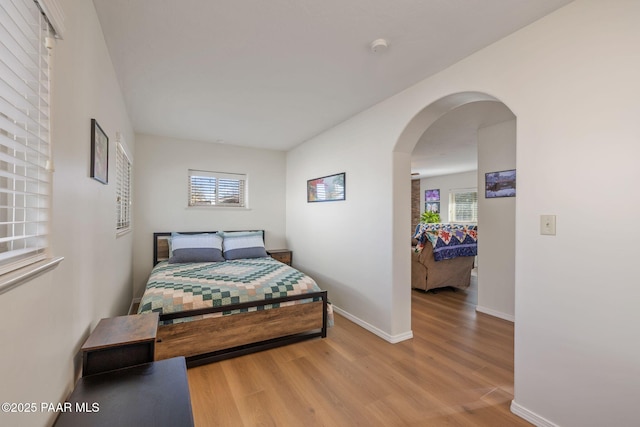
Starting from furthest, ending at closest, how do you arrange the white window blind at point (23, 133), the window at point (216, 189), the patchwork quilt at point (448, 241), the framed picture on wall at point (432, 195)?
the framed picture on wall at point (432, 195), the window at point (216, 189), the patchwork quilt at point (448, 241), the white window blind at point (23, 133)

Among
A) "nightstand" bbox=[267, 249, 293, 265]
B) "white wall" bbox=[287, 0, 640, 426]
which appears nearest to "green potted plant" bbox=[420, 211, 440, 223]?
"nightstand" bbox=[267, 249, 293, 265]

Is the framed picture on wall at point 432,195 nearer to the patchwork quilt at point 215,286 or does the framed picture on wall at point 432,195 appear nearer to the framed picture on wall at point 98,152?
the patchwork quilt at point 215,286

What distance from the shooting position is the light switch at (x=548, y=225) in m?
1.65

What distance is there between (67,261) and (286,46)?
1.78 metres

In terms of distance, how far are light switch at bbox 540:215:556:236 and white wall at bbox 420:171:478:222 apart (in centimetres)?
677

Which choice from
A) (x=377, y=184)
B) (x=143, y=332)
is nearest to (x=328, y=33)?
(x=377, y=184)

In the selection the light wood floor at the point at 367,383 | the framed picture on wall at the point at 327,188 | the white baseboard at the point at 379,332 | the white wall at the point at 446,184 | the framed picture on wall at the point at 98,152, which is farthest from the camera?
the white wall at the point at 446,184

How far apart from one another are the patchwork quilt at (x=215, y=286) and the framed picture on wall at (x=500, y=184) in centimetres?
252

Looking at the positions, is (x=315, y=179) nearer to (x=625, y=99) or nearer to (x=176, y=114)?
(x=176, y=114)

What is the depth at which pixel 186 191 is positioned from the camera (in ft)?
14.5

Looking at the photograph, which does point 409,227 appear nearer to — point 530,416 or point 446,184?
point 530,416

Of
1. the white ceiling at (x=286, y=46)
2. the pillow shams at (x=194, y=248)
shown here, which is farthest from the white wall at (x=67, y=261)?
the pillow shams at (x=194, y=248)

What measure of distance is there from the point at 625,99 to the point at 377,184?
6.06ft

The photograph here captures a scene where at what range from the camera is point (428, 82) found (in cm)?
241
